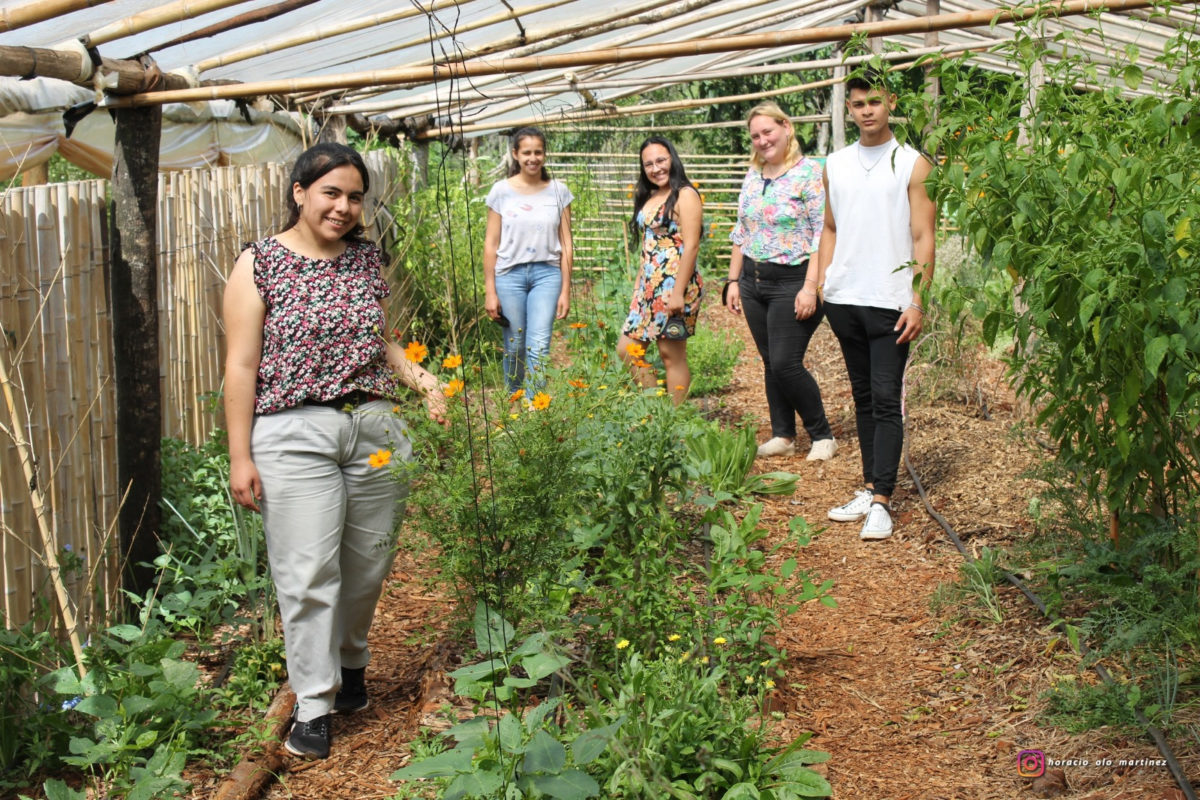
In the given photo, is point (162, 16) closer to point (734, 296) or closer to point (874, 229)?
point (874, 229)

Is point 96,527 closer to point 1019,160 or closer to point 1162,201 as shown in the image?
point 1019,160

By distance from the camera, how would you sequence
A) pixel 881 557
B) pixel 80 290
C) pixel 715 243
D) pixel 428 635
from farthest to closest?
pixel 715 243 → pixel 881 557 → pixel 80 290 → pixel 428 635

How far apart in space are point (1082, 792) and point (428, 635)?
1.82m

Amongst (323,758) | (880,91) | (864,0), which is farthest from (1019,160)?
(864,0)

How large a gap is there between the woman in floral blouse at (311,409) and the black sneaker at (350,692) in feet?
0.66

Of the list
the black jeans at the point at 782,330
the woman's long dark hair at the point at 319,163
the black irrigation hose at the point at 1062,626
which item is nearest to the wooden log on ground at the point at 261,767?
the woman's long dark hair at the point at 319,163

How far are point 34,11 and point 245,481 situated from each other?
1258 mm

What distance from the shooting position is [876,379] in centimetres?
465

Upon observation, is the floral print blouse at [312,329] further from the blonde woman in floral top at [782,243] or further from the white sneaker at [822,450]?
the white sneaker at [822,450]

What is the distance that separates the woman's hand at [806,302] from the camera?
5305mm

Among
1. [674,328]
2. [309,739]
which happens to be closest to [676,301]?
[674,328]

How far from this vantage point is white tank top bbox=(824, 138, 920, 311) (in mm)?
4531

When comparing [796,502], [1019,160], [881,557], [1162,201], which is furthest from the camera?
[796,502]

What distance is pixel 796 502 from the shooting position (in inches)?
210
